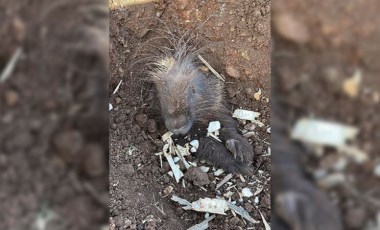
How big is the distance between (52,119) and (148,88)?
189 millimetres

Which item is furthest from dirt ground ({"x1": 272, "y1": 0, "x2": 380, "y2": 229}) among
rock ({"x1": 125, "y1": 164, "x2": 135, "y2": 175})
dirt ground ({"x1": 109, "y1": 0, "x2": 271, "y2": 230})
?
rock ({"x1": 125, "y1": 164, "x2": 135, "y2": 175})

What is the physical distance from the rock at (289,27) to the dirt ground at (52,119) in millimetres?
135

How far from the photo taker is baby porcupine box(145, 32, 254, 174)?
0.77 meters

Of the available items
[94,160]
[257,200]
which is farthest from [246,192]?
[94,160]

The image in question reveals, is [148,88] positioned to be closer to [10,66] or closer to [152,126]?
[152,126]

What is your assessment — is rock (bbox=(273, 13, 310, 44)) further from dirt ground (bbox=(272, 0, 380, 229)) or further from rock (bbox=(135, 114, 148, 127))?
rock (bbox=(135, 114, 148, 127))

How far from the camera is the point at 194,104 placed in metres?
0.79

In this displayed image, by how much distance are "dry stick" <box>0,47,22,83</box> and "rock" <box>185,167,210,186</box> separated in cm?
21

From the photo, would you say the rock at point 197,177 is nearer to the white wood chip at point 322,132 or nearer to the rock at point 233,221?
the rock at point 233,221

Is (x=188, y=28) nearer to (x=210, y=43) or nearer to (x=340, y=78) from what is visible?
(x=210, y=43)

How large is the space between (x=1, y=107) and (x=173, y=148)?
0.19 m

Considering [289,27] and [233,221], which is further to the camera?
[233,221]

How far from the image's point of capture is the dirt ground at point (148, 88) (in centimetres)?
74

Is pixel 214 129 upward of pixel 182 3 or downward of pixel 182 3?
downward
